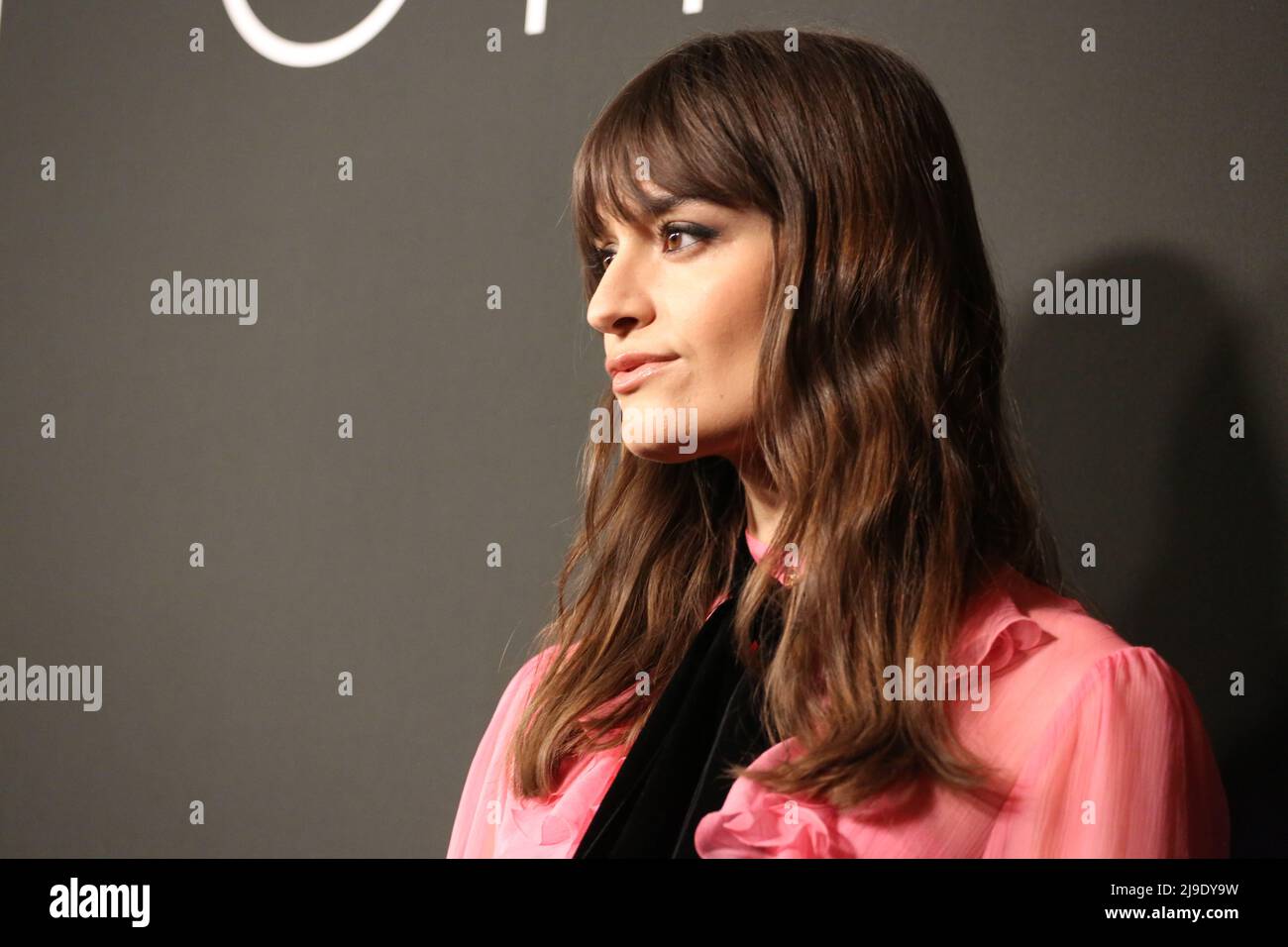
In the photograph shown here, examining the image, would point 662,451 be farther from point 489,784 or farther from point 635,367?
point 489,784

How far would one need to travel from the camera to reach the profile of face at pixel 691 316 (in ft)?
3.86

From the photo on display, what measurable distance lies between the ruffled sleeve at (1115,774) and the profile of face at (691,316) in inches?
16.2

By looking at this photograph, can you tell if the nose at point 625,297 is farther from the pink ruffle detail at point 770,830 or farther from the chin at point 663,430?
the pink ruffle detail at point 770,830

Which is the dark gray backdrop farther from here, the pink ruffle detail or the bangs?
the pink ruffle detail

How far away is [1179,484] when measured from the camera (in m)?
1.47

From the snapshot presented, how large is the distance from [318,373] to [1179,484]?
112cm

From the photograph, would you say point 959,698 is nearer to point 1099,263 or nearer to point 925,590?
point 925,590

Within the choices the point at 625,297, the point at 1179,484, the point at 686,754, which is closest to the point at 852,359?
the point at 625,297

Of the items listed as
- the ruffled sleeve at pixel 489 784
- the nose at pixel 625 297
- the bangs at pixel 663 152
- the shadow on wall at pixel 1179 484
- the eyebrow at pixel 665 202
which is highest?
the bangs at pixel 663 152

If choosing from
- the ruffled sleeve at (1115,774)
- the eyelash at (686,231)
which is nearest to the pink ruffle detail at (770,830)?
the ruffled sleeve at (1115,774)

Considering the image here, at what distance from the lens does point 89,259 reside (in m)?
1.70
